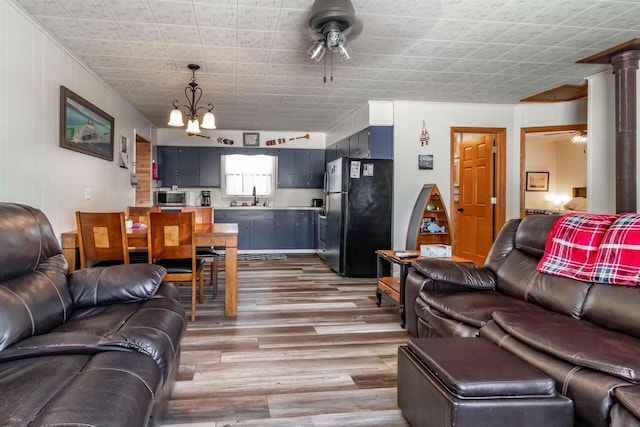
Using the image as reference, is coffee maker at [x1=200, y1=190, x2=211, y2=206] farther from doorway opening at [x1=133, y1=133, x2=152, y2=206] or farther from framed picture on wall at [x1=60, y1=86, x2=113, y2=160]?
framed picture on wall at [x1=60, y1=86, x2=113, y2=160]

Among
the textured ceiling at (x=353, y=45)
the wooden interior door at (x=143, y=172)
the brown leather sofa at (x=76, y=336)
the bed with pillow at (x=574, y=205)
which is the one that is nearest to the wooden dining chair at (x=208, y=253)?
the brown leather sofa at (x=76, y=336)

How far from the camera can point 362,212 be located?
518cm

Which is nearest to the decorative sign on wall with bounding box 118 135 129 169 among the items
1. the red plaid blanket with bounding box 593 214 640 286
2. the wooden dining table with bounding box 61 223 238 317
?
the wooden dining table with bounding box 61 223 238 317

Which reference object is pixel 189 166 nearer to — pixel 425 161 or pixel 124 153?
pixel 124 153

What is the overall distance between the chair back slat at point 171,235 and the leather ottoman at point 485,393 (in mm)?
2296

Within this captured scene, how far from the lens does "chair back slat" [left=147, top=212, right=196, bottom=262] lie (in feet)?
10.6

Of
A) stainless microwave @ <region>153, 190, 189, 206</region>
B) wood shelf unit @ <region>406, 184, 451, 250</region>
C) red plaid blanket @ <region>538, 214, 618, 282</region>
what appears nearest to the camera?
red plaid blanket @ <region>538, 214, 618, 282</region>

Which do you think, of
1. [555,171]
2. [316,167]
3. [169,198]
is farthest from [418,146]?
[555,171]

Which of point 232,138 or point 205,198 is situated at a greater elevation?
point 232,138

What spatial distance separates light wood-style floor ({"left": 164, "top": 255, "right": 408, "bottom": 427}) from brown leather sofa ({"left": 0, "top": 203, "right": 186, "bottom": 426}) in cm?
36

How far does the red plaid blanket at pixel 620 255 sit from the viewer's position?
1.91 meters

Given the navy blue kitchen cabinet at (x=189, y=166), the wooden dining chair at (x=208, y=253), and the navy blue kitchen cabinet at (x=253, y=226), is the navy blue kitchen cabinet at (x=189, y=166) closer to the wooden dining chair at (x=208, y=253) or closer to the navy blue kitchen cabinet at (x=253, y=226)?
the navy blue kitchen cabinet at (x=253, y=226)

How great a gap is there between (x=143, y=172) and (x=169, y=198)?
0.66 meters

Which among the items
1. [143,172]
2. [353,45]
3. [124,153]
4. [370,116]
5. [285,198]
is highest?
[353,45]
